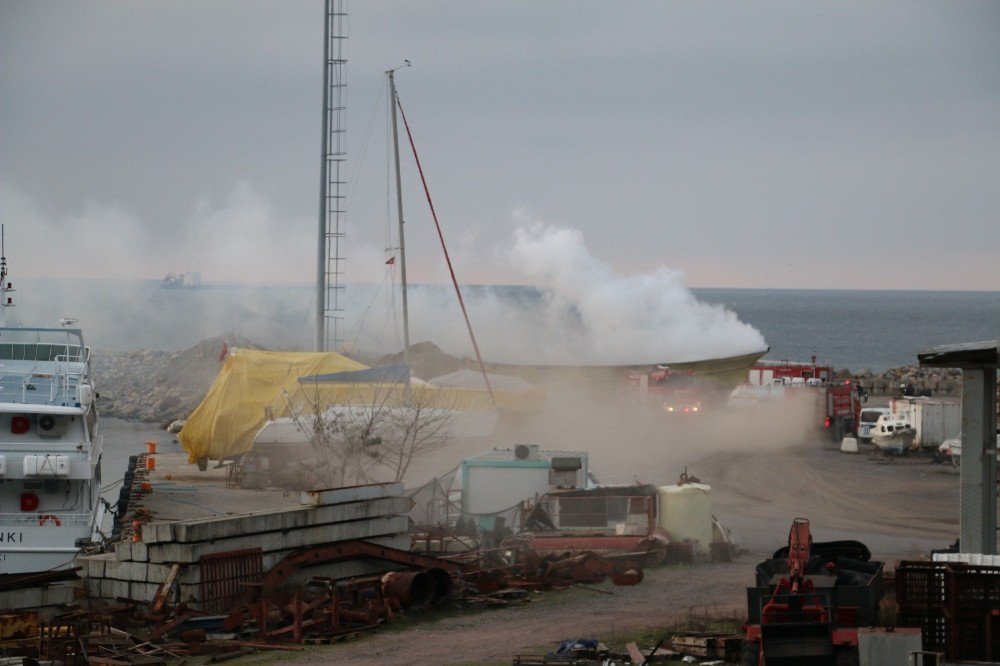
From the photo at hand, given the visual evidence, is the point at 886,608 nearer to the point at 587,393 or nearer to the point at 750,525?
the point at 750,525

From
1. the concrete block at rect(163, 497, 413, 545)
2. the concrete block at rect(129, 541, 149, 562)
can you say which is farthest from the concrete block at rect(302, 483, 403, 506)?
the concrete block at rect(129, 541, 149, 562)

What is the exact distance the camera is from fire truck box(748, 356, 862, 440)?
50.3m

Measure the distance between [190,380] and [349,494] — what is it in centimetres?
6505

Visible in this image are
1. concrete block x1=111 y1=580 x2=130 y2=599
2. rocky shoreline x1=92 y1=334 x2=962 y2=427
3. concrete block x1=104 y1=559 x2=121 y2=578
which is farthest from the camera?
rocky shoreline x1=92 y1=334 x2=962 y2=427

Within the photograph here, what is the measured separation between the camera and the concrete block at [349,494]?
21.1 metres

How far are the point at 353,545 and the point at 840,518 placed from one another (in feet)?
47.2

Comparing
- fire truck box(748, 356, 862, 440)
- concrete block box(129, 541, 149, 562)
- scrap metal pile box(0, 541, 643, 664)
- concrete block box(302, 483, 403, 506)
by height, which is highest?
fire truck box(748, 356, 862, 440)

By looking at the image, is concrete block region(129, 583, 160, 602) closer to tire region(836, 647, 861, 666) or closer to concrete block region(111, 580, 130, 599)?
concrete block region(111, 580, 130, 599)

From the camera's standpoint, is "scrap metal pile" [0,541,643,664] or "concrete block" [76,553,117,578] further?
"concrete block" [76,553,117,578]

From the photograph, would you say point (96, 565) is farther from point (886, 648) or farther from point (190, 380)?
point (190, 380)

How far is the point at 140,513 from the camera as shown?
30625 mm

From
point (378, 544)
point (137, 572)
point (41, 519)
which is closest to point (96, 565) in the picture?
point (137, 572)

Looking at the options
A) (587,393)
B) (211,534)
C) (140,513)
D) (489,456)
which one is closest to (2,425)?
(140,513)

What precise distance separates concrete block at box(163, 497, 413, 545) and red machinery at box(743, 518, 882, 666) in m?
7.36
